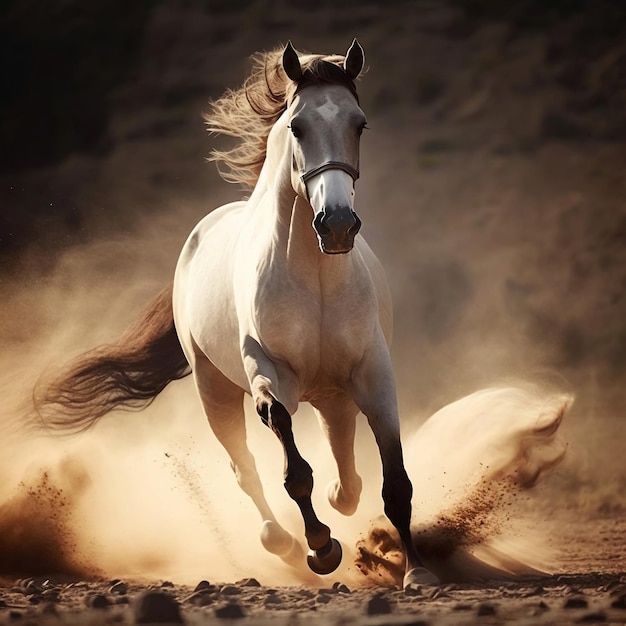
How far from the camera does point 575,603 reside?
10.6ft

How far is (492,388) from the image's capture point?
7145 mm

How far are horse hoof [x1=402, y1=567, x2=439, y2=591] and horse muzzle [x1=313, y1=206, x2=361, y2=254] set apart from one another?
1128 millimetres

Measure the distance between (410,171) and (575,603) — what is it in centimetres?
613

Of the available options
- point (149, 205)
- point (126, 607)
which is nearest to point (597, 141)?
point (149, 205)

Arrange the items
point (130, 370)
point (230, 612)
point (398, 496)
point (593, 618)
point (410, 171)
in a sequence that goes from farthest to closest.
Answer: point (410, 171), point (130, 370), point (398, 496), point (230, 612), point (593, 618)

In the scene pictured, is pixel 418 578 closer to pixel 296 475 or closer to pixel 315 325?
pixel 296 475

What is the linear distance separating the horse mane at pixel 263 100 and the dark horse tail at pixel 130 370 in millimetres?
1121

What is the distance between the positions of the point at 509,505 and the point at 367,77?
447 cm

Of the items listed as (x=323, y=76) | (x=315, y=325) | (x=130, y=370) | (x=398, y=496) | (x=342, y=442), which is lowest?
(x=398, y=496)

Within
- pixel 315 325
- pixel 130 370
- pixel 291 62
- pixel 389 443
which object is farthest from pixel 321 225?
pixel 130 370

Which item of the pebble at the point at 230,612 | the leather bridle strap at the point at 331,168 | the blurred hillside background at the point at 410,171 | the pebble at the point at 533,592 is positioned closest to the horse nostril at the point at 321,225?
the leather bridle strap at the point at 331,168

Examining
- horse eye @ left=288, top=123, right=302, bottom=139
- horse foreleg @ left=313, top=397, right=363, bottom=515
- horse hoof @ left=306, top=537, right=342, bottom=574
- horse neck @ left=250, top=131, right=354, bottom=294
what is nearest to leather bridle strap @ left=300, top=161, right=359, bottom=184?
horse eye @ left=288, top=123, right=302, bottom=139

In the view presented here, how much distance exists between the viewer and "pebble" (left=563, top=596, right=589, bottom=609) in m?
3.20

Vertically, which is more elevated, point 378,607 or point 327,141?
point 327,141
